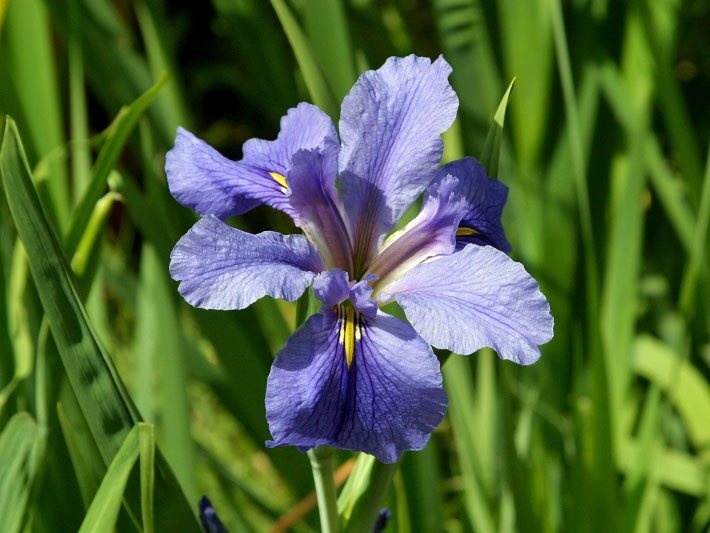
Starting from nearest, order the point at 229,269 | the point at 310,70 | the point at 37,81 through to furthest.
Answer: the point at 229,269 → the point at 310,70 → the point at 37,81

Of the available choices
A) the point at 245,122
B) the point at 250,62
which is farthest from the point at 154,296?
the point at 245,122

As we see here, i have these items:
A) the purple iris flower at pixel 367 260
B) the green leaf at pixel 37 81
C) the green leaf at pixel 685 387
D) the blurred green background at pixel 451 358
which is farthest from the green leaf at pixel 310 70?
the green leaf at pixel 685 387

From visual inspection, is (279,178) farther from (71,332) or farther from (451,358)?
(451,358)

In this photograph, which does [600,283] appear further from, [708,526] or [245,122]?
[245,122]

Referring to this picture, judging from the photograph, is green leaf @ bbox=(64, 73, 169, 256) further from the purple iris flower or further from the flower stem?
the flower stem

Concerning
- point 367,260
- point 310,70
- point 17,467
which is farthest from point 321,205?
point 17,467

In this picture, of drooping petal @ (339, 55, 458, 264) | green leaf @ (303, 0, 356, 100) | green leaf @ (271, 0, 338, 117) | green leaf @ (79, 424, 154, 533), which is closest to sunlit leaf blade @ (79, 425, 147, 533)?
green leaf @ (79, 424, 154, 533)
